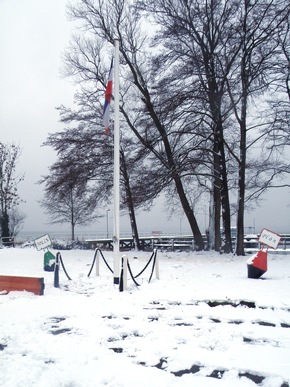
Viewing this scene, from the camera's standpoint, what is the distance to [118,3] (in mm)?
23250

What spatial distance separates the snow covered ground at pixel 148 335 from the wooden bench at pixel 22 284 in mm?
212

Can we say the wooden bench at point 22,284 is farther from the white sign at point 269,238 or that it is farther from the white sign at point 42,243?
the white sign at point 269,238

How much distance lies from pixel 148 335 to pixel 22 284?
4686mm

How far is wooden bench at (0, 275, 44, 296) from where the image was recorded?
9164 millimetres

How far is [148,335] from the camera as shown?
19.2 ft

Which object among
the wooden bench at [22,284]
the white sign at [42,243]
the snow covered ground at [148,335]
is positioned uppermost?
the white sign at [42,243]

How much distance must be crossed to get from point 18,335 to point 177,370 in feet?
9.06

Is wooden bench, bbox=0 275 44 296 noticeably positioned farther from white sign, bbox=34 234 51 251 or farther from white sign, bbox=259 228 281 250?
white sign, bbox=259 228 281 250

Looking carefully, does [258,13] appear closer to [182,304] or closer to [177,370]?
[182,304]

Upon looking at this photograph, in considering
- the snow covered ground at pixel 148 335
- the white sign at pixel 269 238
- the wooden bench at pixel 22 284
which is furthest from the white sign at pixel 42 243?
the white sign at pixel 269 238

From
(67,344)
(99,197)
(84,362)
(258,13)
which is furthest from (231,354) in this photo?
(99,197)

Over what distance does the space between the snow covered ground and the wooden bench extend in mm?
212

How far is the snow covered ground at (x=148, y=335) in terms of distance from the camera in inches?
168

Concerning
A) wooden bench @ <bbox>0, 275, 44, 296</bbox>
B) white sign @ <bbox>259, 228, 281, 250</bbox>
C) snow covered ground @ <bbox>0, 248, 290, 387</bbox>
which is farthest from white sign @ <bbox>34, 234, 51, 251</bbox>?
white sign @ <bbox>259, 228, 281, 250</bbox>
